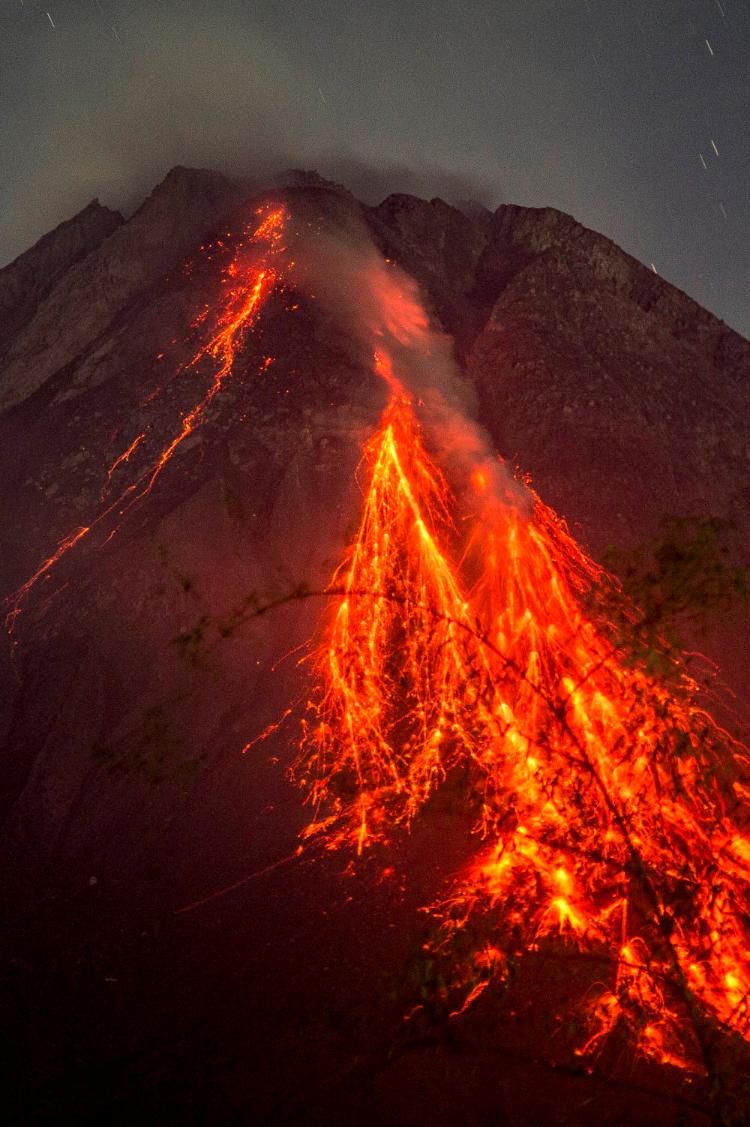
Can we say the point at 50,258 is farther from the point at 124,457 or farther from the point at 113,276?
the point at 124,457

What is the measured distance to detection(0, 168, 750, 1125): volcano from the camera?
5059 millimetres

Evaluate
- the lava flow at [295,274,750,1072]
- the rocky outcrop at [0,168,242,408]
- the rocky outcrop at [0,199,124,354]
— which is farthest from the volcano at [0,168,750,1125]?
the rocky outcrop at [0,199,124,354]

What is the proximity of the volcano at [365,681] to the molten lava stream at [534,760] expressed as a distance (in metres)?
0.08

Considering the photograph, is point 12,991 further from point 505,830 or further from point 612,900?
point 612,900

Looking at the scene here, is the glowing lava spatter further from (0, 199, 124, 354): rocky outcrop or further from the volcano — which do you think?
(0, 199, 124, 354): rocky outcrop

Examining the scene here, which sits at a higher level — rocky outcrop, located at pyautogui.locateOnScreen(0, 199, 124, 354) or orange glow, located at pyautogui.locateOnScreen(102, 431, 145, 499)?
rocky outcrop, located at pyautogui.locateOnScreen(0, 199, 124, 354)

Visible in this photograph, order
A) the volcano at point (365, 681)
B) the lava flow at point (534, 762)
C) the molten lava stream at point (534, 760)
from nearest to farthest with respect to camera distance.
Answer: the lava flow at point (534, 762) < the molten lava stream at point (534, 760) < the volcano at point (365, 681)

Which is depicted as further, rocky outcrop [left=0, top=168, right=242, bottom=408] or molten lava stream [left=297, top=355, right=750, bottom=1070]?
rocky outcrop [left=0, top=168, right=242, bottom=408]

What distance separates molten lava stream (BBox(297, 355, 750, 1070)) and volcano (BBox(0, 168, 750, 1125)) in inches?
3.0

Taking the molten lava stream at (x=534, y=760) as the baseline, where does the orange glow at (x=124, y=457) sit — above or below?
below

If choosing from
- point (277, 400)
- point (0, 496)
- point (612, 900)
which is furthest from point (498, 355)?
point (612, 900)

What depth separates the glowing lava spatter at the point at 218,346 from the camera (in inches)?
555

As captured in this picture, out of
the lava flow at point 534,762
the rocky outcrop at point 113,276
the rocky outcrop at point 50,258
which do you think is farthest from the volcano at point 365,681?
the rocky outcrop at point 50,258

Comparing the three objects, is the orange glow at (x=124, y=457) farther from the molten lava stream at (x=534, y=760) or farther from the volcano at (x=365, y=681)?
the molten lava stream at (x=534, y=760)
